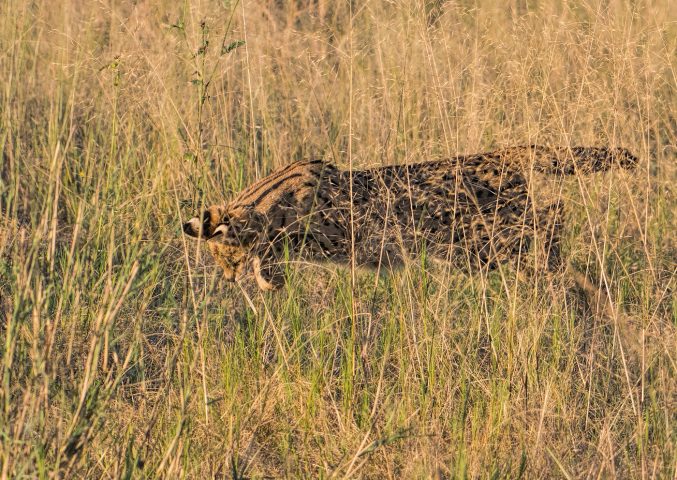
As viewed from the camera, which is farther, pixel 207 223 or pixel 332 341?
pixel 207 223

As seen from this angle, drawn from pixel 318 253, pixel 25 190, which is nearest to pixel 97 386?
pixel 318 253

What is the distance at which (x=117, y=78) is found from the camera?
3855 millimetres

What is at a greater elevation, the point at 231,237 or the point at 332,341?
the point at 231,237

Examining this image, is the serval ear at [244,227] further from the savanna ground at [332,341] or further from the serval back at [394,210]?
the savanna ground at [332,341]

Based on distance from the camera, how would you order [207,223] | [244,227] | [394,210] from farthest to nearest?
1. [244,227]
2. [394,210]
3. [207,223]

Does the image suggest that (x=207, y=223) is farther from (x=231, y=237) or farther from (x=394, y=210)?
(x=394, y=210)

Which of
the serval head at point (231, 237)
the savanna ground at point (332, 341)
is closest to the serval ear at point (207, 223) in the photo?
the serval head at point (231, 237)

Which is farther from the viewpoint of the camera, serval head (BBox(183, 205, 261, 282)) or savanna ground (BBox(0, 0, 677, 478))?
serval head (BBox(183, 205, 261, 282))

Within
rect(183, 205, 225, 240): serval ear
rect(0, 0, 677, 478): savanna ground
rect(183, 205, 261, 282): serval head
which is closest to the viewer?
rect(0, 0, 677, 478): savanna ground

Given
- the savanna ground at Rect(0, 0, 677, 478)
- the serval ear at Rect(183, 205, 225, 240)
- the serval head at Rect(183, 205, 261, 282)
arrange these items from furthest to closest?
1. the serval head at Rect(183, 205, 261, 282)
2. the serval ear at Rect(183, 205, 225, 240)
3. the savanna ground at Rect(0, 0, 677, 478)

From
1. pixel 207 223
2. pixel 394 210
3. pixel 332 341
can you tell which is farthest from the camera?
pixel 394 210

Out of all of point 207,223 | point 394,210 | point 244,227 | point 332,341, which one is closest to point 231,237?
point 244,227

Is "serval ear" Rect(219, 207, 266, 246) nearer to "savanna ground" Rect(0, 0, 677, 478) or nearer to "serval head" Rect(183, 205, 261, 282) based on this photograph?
"serval head" Rect(183, 205, 261, 282)

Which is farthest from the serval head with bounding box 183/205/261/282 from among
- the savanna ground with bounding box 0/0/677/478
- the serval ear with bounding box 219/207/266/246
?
the savanna ground with bounding box 0/0/677/478
